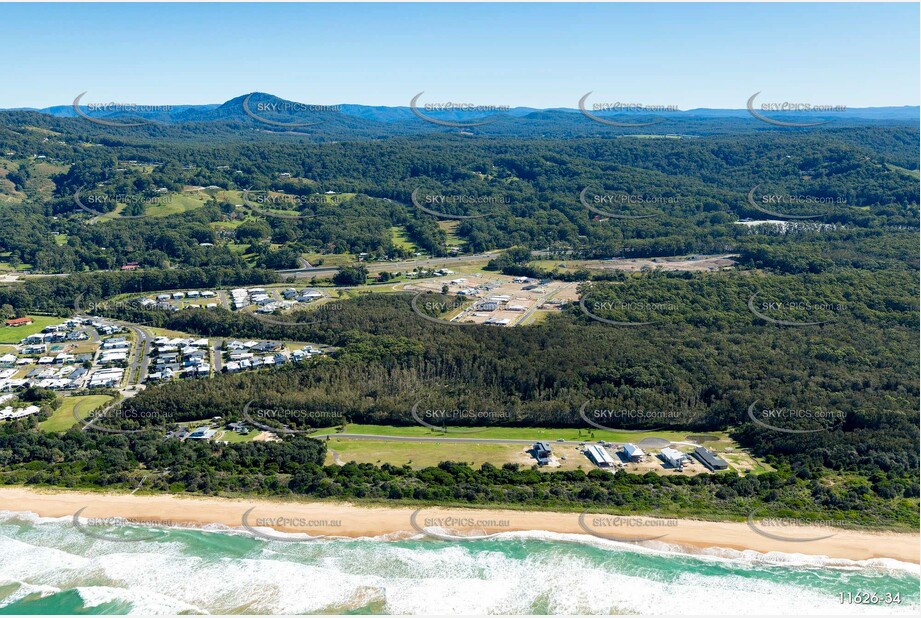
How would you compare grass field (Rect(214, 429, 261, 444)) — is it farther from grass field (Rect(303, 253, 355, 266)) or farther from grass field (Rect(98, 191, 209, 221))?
grass field (Rect(98, 191, 209, 221))

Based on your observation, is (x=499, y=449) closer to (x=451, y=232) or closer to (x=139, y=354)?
(x=139, y=354)

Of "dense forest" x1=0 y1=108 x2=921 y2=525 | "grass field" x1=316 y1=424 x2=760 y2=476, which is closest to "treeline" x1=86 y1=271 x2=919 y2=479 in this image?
"dense forest" x1=0 y1=108 x2=921 y2=525

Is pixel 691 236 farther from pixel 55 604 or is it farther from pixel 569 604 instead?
pixel 55 604

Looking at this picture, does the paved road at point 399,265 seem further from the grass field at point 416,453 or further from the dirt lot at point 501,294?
the grass field at point 416,453

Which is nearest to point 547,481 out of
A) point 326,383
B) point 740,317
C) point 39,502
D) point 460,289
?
point 326,383

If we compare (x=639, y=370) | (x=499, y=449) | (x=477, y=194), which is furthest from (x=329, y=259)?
(x=499, y=449)

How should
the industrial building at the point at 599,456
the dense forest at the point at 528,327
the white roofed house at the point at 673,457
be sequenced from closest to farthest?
the dense forest at the point at 528,327, the white roofed house at the point at 673,457, the industrial building at the point at 599,456

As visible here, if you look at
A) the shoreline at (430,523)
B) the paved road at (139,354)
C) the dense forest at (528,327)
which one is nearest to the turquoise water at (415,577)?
the shoreline at (430,523)
